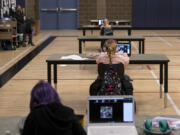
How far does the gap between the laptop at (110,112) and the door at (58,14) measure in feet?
74.1

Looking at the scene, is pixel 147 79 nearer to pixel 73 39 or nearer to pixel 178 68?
pixel 178 68

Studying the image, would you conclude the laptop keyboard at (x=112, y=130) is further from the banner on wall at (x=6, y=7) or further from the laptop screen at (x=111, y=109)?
the banner on wall at (x=6, y=7)

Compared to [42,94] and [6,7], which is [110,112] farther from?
[6,7]

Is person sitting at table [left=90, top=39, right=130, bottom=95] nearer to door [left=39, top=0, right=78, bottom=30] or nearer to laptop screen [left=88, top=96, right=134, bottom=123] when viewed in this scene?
laptop screen [left=88, top=96, right=134, bottom=123]

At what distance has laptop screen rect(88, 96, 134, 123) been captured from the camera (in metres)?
4.24

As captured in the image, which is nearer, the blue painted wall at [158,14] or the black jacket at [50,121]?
the black jacket at [50,121]

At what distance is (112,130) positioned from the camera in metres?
4.12

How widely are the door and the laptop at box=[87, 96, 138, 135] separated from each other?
2259 centimetres

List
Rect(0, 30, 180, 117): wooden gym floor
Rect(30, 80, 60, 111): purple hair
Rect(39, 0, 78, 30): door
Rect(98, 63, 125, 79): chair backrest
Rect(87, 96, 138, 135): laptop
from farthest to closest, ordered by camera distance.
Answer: Rect(39, 0, 78, 30): door, Rect(0, 30, 180, 117): wooden gym floor, Rect(98, 63, 125, 79): chair backrest, Rect(87, 96, 138, 135): laptop, Rect(30, 80, 60, 111): purple hair

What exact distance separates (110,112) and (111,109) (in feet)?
0.11

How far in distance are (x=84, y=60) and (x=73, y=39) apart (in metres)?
12.9

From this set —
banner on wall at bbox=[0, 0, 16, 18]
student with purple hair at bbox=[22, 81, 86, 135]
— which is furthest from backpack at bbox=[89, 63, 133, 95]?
banner on wall at bbox=[0, 0, 16, 18]

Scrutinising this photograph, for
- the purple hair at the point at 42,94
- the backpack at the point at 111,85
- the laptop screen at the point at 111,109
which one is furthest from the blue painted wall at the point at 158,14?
the purple hair at the point at 42,94

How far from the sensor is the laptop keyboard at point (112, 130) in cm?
405
